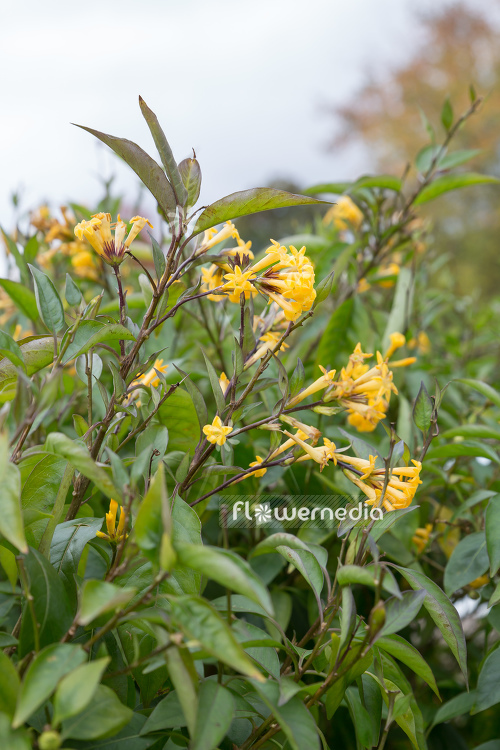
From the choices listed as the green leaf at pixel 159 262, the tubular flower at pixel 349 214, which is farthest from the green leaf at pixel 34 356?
the tubular flower at pixel 349 214

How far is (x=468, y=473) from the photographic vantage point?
0.98 meters

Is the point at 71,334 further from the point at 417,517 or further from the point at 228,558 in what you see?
the point at 417,517

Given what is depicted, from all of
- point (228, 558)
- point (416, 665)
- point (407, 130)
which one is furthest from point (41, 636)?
point (407, 130)

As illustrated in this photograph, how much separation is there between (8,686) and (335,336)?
73cm

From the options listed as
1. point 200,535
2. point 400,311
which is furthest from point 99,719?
point 400,311

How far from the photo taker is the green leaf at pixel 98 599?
0.36 meters

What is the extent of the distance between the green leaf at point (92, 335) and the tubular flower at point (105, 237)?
7 cm

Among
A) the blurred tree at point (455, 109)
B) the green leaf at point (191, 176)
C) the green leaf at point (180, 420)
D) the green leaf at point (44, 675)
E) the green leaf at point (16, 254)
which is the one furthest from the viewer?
the blurred tree at point (455, 109)

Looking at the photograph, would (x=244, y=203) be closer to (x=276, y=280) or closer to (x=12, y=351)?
(x=276, y=280)

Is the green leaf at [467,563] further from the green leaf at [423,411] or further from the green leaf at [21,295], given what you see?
the green leaf at [21,295]

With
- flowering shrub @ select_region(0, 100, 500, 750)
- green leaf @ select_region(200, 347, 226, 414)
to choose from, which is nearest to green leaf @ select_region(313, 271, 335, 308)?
flowering shrub @ select_region(0, 100, 500, 750)

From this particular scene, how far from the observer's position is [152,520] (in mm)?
393

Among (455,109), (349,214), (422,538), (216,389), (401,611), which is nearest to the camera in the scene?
(401,611)

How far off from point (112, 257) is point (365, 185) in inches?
23.2
